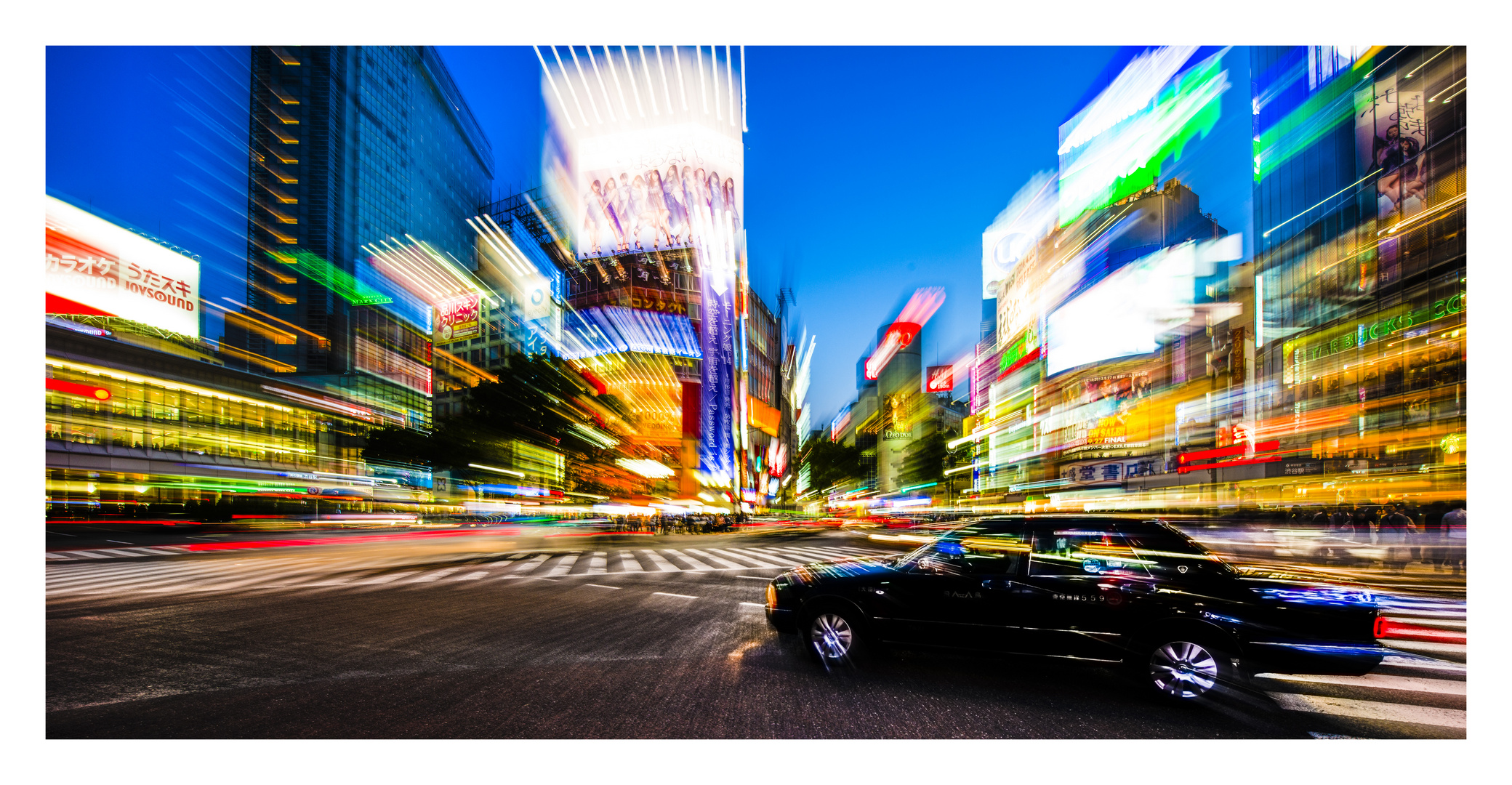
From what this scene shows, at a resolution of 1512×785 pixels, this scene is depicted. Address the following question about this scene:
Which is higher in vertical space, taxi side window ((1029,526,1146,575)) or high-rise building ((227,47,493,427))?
high-rise building ((227,47,493,427))

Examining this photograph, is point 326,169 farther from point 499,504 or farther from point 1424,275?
point 1424,275

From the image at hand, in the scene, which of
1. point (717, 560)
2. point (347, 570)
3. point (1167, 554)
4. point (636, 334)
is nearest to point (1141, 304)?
point (717, 560)

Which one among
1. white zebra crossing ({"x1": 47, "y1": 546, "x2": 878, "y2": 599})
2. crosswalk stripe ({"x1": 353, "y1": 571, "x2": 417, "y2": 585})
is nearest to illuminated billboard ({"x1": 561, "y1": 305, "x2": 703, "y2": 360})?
white zebra crossing ({"x1": 47, "y1": 546, "x2": 878, "y2": 599})

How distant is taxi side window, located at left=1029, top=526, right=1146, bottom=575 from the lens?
532 centimetres

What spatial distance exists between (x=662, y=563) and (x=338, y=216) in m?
96.9

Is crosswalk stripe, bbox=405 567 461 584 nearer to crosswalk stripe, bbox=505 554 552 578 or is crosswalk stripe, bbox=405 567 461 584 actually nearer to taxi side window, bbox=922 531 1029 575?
crosswalk stripe, bbox=505 554 552 578

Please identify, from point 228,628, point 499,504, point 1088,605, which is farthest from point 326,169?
point 1088,605

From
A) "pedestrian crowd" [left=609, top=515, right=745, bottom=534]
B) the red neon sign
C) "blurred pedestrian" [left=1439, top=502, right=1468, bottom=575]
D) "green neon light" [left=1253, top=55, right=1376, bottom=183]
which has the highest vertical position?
"green neon light" [left=1253, top=55, right=1376, bottom=183]

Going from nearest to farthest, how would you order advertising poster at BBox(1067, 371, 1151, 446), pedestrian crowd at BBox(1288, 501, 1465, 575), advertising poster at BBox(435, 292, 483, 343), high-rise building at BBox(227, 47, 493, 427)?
pedestrian crowd at BBox(1288, 501, 1465, 575) → advertising poster at BBox(1067, 371, 1151, 446) → advertising poster at BBox(435, 292, 483, 343) → high-rise building at BBox(227, 47, 493, 427)

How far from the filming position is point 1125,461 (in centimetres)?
5391

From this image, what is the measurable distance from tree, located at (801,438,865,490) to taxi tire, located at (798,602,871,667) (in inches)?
3714

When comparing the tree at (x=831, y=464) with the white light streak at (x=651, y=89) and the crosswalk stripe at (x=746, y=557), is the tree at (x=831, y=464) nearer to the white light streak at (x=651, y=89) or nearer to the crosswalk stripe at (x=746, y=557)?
the white light streak at (x=651, y=89)

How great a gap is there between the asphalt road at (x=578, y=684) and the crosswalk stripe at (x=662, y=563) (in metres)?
4.57

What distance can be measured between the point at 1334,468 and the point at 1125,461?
20228 millimetres
